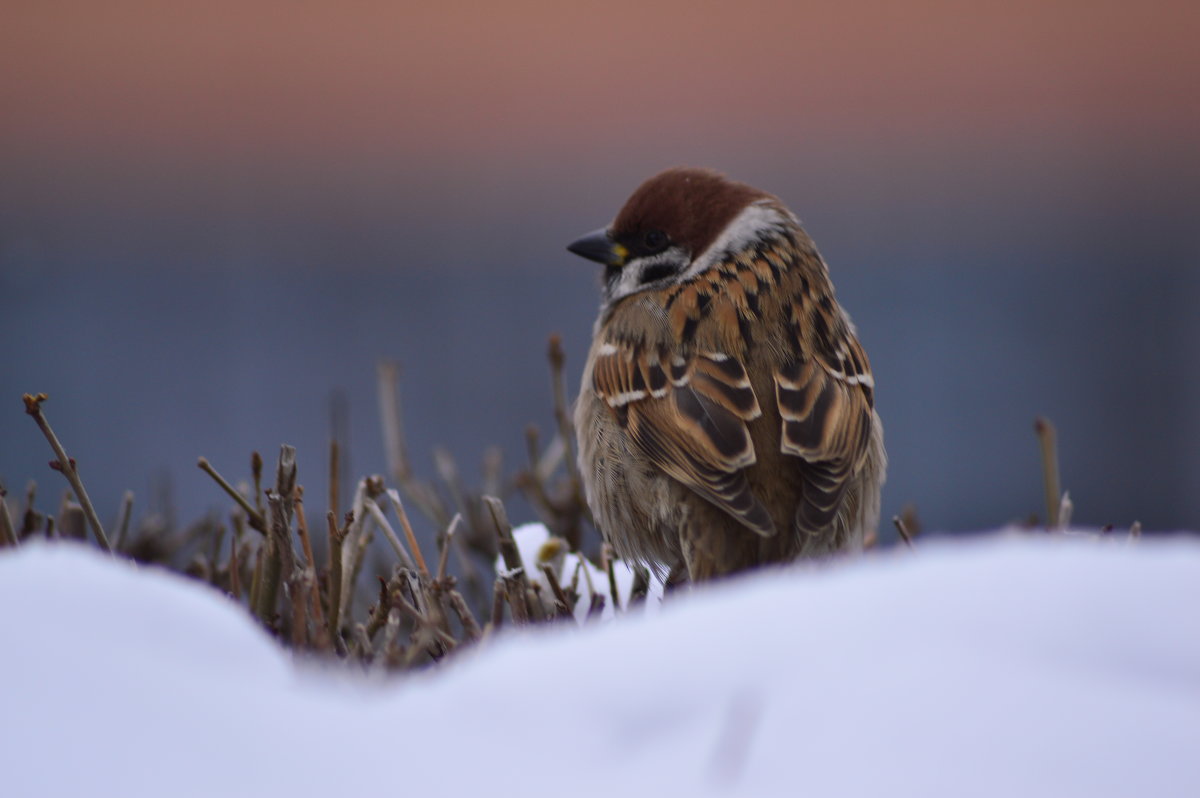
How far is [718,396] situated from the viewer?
8.05 feet

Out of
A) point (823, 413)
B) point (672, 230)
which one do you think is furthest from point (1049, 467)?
point (672, 230)

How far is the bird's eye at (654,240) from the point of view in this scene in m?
3.13

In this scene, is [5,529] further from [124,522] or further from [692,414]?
[692,414]

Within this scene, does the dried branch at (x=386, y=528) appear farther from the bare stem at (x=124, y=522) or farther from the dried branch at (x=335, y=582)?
the bare stem at (x=124, y=522)

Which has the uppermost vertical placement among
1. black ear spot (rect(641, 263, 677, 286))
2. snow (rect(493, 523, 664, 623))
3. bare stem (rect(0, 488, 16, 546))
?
black ear spot (rect(641, 263, 677, 286))

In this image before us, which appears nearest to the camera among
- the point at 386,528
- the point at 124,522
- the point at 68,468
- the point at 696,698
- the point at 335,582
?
the point at 696,698

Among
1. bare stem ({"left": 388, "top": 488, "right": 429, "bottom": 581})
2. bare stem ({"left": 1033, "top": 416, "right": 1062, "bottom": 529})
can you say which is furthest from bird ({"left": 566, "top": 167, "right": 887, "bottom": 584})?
bare stem ({"left": 388, "top": 488, "right": 429, "bottom": 581})

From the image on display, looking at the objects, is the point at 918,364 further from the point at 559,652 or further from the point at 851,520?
the point at 559,652

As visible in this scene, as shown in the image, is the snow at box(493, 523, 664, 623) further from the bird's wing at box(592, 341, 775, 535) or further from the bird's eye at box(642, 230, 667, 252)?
the bird's eye at box(642, 230, 667, 252)

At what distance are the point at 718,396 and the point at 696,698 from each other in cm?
152

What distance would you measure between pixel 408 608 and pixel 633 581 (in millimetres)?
837

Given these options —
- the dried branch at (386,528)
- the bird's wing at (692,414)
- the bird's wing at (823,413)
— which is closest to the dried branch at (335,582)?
the dried branch at (386,528)

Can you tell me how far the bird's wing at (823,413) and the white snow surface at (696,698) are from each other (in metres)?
1.21

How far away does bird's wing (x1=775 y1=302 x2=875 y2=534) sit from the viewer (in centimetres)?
229
